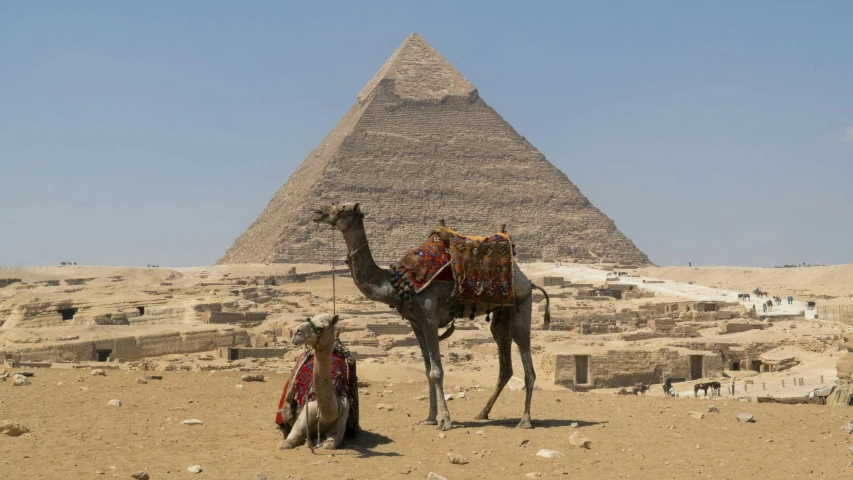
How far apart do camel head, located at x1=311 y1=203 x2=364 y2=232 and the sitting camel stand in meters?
0.81

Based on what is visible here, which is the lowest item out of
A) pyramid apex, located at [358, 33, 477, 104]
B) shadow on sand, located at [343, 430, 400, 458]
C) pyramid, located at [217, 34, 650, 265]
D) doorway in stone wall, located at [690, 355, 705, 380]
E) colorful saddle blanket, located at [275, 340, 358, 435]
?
doorway in stone wall, located at [690, 355, 705, 380]

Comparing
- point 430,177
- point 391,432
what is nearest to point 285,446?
point 391,432

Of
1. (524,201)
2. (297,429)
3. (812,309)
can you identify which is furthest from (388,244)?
(297,429)

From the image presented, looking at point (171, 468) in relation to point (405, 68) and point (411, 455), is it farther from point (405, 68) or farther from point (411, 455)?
point (405, 68)

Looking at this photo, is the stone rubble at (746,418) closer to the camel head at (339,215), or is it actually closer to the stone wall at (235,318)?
the camel head at (339,215)

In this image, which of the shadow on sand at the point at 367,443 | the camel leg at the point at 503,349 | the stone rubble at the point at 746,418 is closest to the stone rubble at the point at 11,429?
the shadow on sand at the point at 367,443

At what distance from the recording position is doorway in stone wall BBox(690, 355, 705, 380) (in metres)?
15.9

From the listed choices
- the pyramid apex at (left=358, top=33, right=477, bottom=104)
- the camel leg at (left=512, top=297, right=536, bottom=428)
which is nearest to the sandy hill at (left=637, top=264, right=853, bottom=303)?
the camel leg at (left=512, top=297, right=536, bottom=428)

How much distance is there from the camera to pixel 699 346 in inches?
699

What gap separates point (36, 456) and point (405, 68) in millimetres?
191220

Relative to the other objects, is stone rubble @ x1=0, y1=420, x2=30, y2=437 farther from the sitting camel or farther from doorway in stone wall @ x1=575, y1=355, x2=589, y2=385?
doorway in stone wall @ x1=575, y1=355, x2=589, y2=385

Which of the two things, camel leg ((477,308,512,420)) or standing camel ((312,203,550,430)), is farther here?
camel leg ((477,308,512,420))

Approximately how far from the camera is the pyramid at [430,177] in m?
175

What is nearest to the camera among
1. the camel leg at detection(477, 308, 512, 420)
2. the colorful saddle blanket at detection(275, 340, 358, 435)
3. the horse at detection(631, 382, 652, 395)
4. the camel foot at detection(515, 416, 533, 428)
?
the colorful saddle blanket at detection(275, 340, 358, 435)
